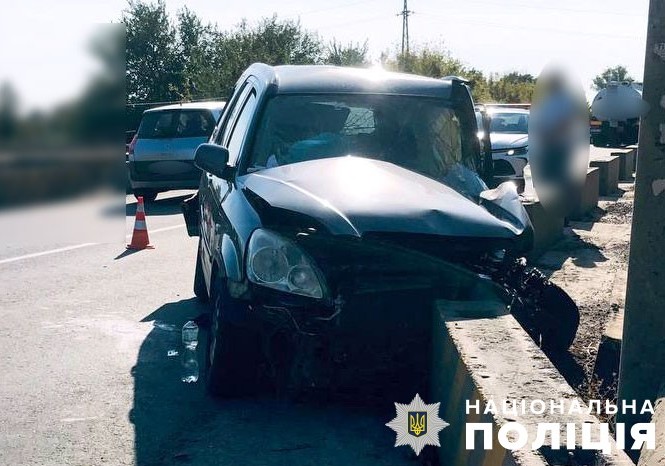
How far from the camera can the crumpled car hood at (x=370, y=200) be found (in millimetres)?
4523

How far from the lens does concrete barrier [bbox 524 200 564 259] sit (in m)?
9.29

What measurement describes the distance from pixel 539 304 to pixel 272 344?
163cm

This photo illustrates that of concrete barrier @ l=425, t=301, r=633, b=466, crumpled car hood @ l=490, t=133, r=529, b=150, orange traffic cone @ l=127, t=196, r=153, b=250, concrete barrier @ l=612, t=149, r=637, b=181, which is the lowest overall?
concrete barrier @ l=612, t=149, r=637, b=181

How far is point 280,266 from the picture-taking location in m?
4.51

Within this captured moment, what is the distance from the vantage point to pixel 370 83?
603cm

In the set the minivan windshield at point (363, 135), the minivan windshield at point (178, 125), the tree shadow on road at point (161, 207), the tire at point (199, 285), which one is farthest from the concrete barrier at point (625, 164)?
the minivan windshield at point (363, 135)

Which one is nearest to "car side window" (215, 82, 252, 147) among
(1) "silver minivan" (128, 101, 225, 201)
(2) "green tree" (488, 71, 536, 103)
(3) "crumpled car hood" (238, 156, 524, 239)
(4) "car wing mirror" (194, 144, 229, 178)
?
(4) "car wing mirror" (194, 144, 229, 178)

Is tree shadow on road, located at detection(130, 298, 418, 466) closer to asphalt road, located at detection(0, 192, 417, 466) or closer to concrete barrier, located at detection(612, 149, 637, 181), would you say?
asphalt road, located at detection(0, 192, 417, 466)

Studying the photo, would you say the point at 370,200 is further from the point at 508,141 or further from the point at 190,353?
the point at 508,141

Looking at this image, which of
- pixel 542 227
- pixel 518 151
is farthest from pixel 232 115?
pixel 518 151

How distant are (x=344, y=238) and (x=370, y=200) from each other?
1.25 ft

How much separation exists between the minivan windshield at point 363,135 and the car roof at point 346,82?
58mm

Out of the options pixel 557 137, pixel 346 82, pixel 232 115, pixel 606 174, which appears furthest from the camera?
pixel 606 174

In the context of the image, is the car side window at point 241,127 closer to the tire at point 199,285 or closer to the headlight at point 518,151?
the tire at point 199,285
